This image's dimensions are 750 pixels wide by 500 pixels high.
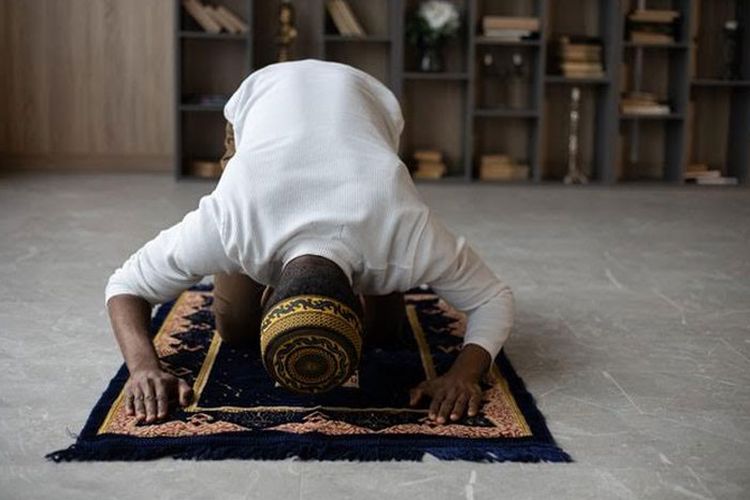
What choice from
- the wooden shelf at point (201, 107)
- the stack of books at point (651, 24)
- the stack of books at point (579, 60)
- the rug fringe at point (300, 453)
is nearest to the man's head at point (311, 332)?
the rug fringe at point (300, 453)

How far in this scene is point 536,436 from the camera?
7.13 ft

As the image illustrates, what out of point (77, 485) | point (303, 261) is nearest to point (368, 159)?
point (303, 261)

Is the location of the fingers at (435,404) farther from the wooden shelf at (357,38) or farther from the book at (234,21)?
the book at (234,21)

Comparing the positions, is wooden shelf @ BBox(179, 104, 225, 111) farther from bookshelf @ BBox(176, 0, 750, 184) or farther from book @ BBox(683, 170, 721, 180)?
book @ BBox(683, 170, 721, 180)

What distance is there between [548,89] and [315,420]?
201 inches

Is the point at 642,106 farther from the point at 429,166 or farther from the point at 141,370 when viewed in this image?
the point at 141,370

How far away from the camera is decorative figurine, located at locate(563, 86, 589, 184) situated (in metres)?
6.75

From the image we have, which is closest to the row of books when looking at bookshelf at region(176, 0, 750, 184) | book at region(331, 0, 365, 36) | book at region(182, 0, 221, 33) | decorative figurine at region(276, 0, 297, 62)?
book at region(182, 0, 221, 33)

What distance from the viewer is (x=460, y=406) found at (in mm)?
2258

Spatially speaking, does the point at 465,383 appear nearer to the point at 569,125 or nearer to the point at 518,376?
the point at 518,376

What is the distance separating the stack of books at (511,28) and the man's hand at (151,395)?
466 centimetres

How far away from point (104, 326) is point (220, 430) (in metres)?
0.97

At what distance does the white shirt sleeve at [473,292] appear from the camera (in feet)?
7.45

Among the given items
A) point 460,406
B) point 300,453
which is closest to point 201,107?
point 460,406
